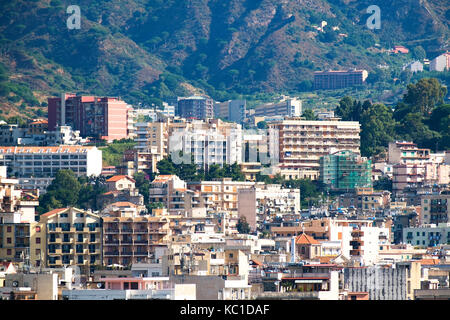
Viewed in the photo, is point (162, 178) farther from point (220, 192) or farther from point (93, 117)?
point (93, 117)

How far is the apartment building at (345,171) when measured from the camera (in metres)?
112

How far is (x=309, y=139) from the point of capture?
125812 millimetres

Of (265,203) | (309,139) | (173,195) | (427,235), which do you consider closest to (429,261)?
(427,235)

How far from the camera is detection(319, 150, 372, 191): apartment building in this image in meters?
112

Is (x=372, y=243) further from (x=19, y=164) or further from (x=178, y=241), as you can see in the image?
(x=19, y=164)

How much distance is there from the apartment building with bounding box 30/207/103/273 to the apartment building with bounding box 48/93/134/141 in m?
75.0

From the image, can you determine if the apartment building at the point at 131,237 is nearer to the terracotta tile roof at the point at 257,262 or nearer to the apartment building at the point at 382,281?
the terracotta tile roof at the point at 257,262

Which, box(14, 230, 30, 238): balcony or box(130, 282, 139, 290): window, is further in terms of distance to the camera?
box(14, 230, 30, 238): balcony

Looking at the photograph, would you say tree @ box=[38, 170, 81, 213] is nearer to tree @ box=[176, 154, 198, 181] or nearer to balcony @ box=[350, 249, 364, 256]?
tree @ box=[176, 154, 198, 181]

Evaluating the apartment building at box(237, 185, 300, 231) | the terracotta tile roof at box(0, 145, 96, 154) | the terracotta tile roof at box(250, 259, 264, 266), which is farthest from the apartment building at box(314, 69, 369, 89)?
the terracotta tile roof at box(250, 259, 264, 266)

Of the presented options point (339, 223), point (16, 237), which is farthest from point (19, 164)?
point (16, 237)

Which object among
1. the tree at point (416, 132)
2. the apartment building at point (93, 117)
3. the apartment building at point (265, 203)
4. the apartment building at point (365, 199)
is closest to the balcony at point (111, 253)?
the apartment building at point (265, 203)
